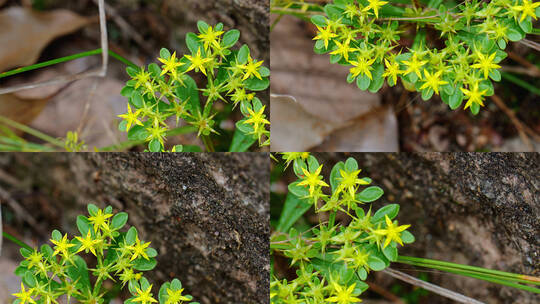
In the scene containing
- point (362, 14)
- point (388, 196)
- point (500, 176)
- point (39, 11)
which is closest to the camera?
point (362, 14)

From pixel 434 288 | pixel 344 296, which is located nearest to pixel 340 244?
pixel 344 296

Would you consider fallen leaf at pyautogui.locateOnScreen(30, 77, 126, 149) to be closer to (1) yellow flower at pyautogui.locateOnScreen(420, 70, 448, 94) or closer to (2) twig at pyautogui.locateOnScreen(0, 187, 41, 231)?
(2) twig at pyautogui.locateOnScreen(0, 187, 41, 231)

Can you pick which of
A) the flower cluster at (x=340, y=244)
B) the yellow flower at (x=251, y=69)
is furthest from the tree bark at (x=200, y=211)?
the yellow flower at (x=251, y=69)

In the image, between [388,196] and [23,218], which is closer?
[388,196]

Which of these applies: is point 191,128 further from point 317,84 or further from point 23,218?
point 23,218

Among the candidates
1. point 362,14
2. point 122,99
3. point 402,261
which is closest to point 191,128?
point 122,99

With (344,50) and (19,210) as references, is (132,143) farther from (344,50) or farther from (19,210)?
(344,50)
